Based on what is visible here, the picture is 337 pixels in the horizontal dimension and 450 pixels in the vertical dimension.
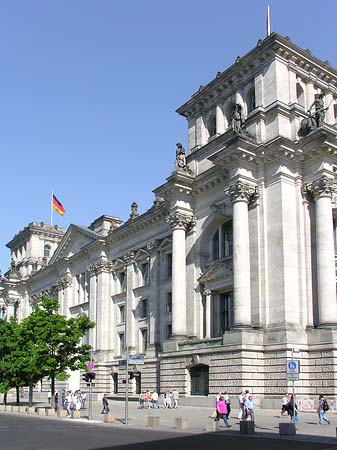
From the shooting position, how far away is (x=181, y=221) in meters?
49.0

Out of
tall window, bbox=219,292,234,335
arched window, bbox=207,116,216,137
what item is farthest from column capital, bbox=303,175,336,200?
arched window, bbox=207,116,216,137

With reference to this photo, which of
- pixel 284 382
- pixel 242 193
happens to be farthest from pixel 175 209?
pixel 284 382

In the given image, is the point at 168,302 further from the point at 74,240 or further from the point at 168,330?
the point at 74,240

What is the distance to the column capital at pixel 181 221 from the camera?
49.0 m

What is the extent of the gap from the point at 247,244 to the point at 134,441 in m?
21.2

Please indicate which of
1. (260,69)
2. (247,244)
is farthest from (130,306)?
(260,69)

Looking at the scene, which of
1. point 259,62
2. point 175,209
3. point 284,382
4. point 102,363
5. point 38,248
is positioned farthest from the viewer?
point 38,248

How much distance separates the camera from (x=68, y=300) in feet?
244

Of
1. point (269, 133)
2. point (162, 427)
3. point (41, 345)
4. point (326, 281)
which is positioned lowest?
point (162, 427)

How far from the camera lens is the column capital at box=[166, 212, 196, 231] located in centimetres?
4903

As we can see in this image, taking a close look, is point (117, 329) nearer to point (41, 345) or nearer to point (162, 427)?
point (41, 345)

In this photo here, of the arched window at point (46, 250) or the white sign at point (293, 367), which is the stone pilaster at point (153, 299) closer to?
the white sign at point (293, 367)

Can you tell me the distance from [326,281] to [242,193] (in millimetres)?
8121

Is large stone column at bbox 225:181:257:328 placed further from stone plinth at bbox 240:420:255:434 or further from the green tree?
the green tree
